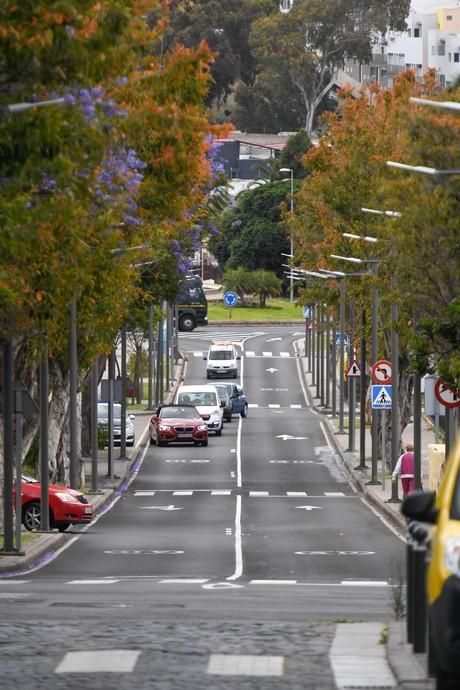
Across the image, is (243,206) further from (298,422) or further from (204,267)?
(298,422)

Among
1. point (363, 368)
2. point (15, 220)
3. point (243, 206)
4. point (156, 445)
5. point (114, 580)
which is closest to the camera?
point (15, 220)

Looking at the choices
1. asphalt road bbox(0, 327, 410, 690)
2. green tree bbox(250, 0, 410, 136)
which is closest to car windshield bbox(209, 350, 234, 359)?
asphalt road bbox(0, 327, 410, 690)

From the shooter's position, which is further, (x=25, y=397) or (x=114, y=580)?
(x=25, y=397)

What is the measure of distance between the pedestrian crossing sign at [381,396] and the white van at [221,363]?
54.7m

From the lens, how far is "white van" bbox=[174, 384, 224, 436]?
2867 inches

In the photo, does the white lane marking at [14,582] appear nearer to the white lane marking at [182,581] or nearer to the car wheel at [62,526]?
the white lane marking at [182,581]

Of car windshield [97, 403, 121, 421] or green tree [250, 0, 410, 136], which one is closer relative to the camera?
car windshield [97, 403, 121, 421]

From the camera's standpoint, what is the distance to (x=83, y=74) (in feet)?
60.4

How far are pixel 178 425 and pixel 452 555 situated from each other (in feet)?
189

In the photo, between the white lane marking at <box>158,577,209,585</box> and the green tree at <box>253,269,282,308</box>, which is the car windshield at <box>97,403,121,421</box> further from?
the green tree at <box>253,269,282,308</box>

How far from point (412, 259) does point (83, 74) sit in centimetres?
1443

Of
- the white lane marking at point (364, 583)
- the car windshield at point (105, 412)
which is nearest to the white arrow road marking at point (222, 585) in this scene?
the white lane marking at point (364, 583)

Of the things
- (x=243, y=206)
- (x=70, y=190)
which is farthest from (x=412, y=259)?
(x=243, y=206)

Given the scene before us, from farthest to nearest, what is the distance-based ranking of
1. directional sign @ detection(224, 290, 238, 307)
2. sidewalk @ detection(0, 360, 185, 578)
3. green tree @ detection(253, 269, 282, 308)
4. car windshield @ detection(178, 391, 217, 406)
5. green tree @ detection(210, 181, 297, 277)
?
green tree @ detection(210, 181, 297, 277) → green tree @ detection(253, 269, 282, 308) → directional sign @ detection(224, 290, 238, 307) → car windshield @ detection(178, 391, 217, 406) → sidewalk @ detection(0, 360, 185, 578)
